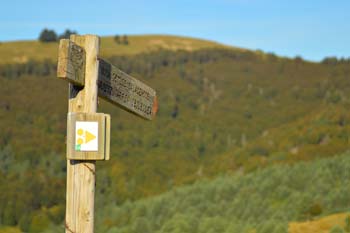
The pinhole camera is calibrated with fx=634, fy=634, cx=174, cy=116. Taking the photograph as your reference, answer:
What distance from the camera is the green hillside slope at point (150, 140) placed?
120062 millimetres

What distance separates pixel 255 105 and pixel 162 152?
40642 millimetres

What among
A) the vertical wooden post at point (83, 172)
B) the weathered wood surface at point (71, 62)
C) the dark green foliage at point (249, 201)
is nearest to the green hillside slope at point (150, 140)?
the dark green foliage at point (249, 201)

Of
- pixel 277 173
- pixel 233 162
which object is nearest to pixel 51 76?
pixel 233 162

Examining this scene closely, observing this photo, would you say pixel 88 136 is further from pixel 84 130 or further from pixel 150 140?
pixel 150 140

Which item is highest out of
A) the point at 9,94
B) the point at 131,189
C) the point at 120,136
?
the point at 9,94

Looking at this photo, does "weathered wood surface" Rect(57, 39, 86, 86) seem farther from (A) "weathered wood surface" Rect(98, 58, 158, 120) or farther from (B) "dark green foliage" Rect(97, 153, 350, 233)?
(B) "dark green foliage" Rect(97, 153, 350, 233)

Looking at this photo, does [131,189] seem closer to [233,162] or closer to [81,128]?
[233,162]

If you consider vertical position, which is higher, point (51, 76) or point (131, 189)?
point (51, 76)

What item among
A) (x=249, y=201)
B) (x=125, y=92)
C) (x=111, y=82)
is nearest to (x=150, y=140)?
(x=249, y=201)

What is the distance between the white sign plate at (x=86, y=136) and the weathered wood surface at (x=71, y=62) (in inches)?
12.3

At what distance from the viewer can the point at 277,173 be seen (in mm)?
73812

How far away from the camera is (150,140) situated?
17862 centimetres

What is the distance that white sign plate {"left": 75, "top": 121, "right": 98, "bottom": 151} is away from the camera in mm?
4777

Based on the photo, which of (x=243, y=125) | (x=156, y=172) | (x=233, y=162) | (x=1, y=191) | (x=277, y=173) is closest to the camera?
(x=277, y=173)
